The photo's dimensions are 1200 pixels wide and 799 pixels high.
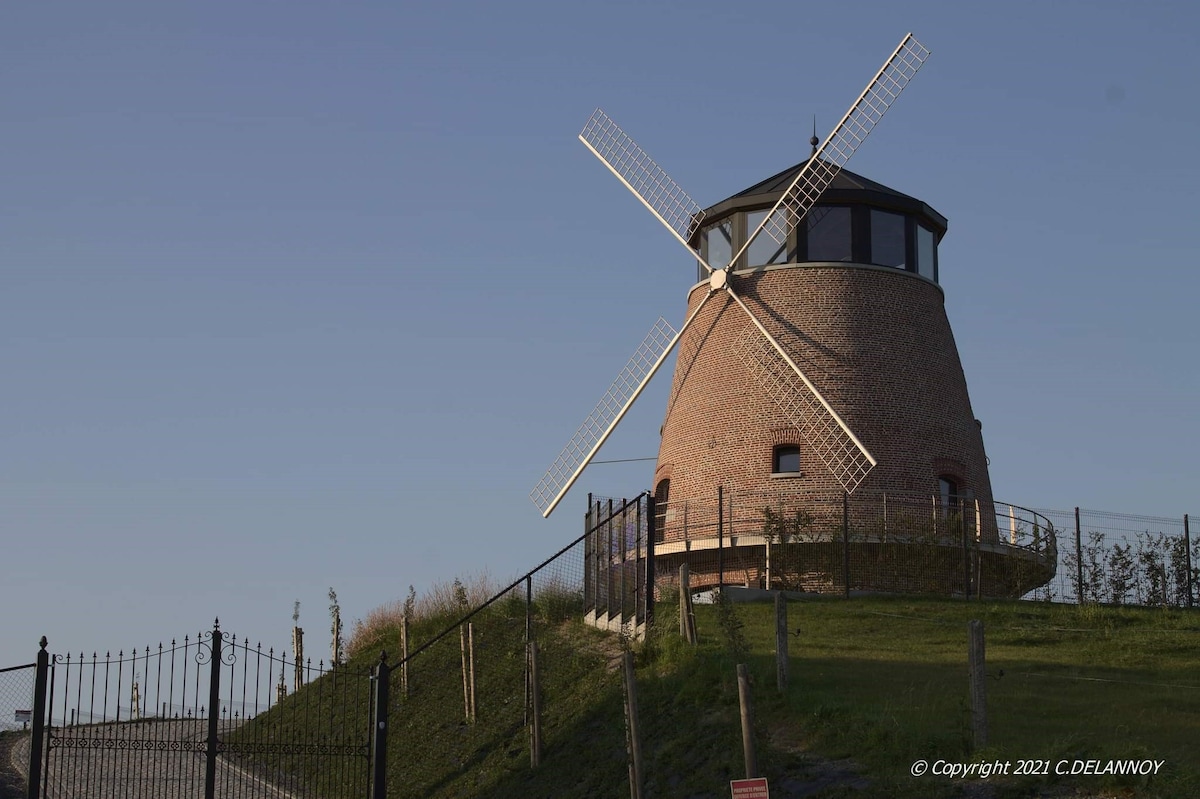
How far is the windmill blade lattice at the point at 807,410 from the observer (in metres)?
26.4

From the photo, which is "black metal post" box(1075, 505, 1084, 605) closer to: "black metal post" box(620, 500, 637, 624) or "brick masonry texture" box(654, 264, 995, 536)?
"brick masonry texture" box(654, 264, 995, 536)

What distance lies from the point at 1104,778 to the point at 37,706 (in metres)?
12.4

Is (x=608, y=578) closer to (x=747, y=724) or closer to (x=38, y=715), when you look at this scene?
(x=38, y=715)

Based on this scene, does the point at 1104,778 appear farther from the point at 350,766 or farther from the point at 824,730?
the point at 350,766

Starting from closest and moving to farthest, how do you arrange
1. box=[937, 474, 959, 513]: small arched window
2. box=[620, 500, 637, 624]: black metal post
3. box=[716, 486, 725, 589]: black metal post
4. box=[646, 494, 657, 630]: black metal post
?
box=[646, 494, 657, 630]: black metal post < box=[620, 500, 637, 624]: black metal post < box=[716, 486, 725, 589]: black metal post < box=[937, 474, 959, 513]: small arched window

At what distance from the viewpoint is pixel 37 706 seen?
17.4 metres

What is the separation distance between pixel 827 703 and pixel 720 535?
1129 cm

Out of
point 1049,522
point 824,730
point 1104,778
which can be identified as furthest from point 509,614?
point 1104,778

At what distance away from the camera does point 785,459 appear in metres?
27.3

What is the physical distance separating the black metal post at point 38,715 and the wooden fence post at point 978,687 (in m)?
11.2

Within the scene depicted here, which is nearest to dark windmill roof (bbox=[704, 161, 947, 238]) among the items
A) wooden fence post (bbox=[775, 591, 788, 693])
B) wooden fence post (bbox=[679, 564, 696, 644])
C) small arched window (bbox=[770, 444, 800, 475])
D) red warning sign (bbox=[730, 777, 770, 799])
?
small arched window (bbox=[770, 444, 800, 475])

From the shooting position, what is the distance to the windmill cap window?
92.8ft

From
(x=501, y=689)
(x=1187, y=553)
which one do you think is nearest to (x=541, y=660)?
(x=501, y=689)

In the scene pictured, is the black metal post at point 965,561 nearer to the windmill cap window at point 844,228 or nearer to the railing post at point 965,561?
the railing post at point 965,561
